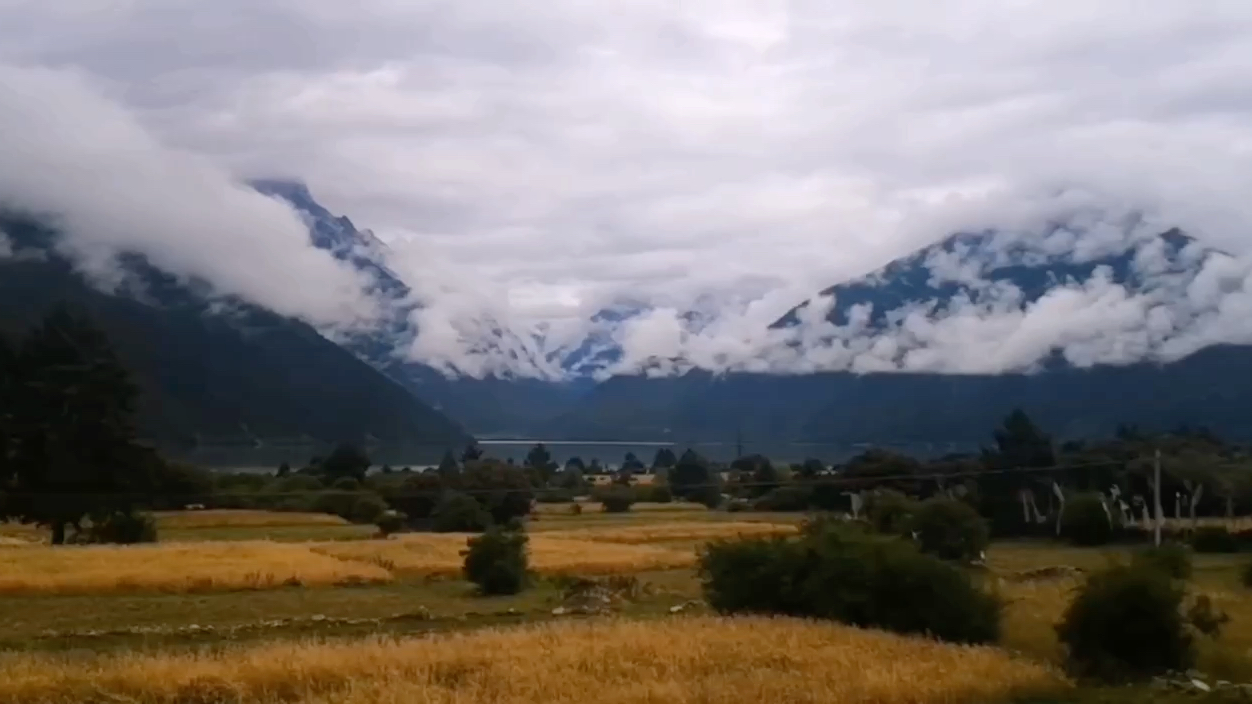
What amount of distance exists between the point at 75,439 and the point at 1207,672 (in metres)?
54.7

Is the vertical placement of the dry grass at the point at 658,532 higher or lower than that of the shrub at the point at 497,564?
lower

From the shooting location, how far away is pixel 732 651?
2388cm

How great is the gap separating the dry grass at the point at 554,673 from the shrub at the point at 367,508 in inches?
2762

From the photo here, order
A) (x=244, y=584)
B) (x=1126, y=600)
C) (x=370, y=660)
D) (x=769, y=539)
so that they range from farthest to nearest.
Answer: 1. (x=244, y=584)
2. (x=769, y=539)
3. (x=1126, y=600)
4. (x=370, y=660)

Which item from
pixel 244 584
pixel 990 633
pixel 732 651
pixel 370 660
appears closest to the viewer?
pixel 370 660

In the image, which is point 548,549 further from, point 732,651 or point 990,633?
point 732,651

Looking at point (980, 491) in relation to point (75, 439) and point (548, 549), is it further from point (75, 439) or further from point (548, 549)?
point (75, 439)

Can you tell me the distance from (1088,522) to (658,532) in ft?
92.3

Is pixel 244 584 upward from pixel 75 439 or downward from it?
downward

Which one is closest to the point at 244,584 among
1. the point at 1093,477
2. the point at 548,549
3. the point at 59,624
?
the point at 59,624

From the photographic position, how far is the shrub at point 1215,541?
7550cm

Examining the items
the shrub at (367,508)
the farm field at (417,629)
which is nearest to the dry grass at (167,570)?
the farm field at (417,629)

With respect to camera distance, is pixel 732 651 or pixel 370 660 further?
pixel 732 651

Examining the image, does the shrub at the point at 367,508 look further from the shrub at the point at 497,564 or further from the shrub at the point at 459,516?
the shrub at the point at 497,564
